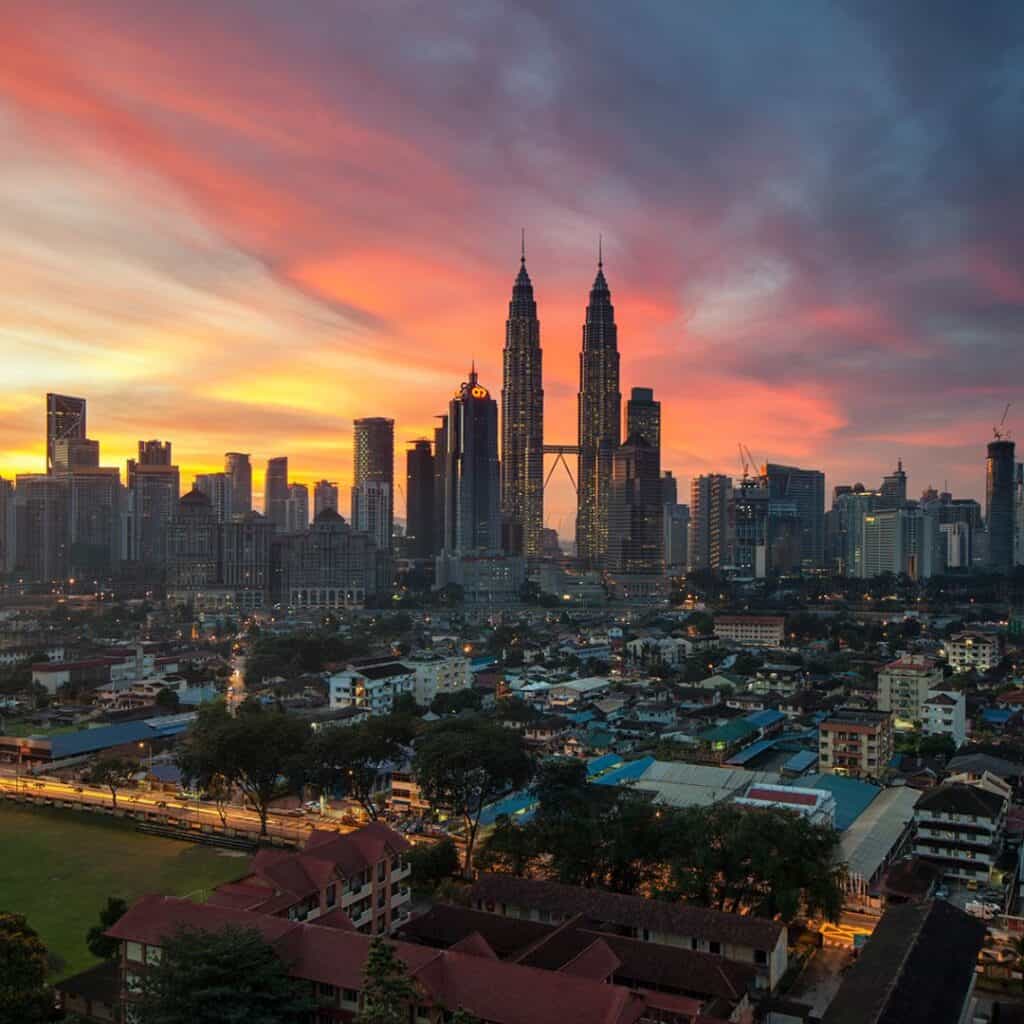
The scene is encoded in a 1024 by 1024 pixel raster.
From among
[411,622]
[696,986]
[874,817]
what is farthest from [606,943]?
[411,622]

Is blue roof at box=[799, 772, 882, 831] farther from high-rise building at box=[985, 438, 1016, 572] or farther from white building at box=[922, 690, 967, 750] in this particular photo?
high-rise building at box=[985, 438, 1016, 572]

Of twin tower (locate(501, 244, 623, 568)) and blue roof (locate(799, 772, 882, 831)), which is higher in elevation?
twin tower (locate(501, 244, 623, 568))

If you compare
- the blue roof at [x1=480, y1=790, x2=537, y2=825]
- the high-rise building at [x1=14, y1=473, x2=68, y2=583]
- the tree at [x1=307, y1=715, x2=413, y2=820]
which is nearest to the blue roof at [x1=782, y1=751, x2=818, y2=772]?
the blue roof at [x1=480, y1=790, x2=537, y2=825]

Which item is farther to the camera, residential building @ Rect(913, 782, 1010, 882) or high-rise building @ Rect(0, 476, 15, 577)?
high-rise building @ Rect(0, 476, 15, 577)

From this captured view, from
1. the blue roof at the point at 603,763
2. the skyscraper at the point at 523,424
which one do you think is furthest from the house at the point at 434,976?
the skyscraper at the point at 523,424

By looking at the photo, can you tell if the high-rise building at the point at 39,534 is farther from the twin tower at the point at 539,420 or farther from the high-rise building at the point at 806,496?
the high-rise building at the point at 806,496

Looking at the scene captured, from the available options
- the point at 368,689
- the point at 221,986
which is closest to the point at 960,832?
the point at 221,986

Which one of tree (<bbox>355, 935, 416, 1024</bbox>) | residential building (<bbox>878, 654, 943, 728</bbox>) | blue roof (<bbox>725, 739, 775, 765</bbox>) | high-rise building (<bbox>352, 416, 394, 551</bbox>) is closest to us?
tree (<bbox>355, 935, 416, 1024</bbox>)

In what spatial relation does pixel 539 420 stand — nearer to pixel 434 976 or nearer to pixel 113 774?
pixel 113 774
